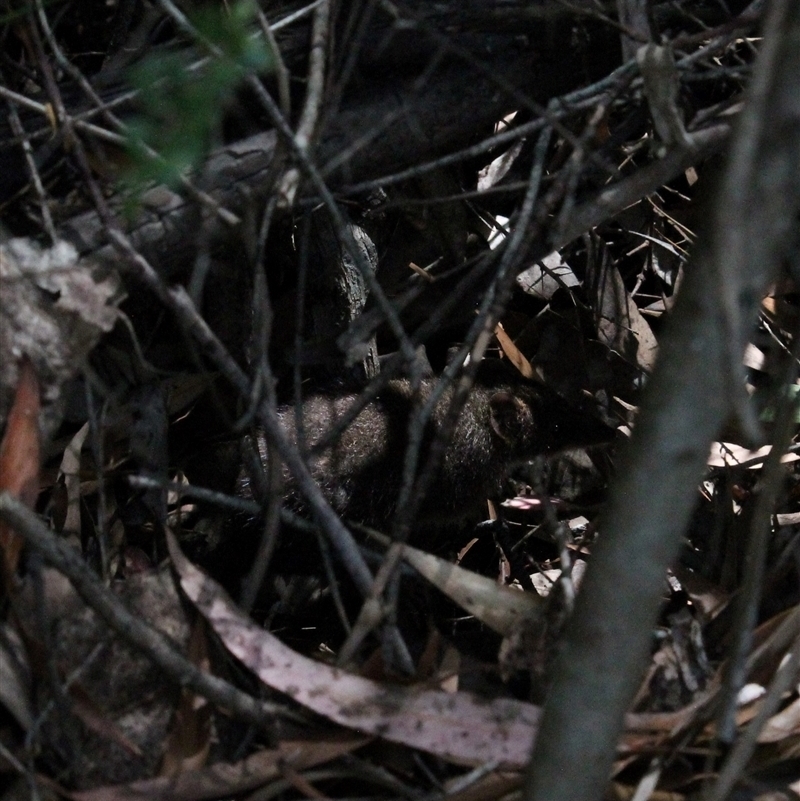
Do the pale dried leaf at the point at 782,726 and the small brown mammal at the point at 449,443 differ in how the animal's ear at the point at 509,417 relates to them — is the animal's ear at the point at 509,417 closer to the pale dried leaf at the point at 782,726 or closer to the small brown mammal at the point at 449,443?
the small brown mammal at the point at 449,443

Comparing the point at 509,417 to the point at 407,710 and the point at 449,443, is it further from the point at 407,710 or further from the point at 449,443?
the point at 407,710

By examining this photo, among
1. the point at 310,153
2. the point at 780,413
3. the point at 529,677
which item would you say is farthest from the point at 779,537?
the point at 310,153

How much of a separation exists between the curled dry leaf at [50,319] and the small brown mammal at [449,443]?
3.72 feet

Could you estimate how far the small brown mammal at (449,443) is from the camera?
113 inches

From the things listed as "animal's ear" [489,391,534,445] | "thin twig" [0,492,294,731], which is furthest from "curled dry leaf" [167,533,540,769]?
"animal's ear" [489,391,534,445]

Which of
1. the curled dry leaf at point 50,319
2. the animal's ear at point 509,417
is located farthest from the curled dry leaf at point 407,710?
the animal's ear at point 509,417

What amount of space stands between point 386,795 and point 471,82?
133cm

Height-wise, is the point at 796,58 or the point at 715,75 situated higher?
the point at 796,58

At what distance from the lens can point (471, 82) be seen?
2.00 meters

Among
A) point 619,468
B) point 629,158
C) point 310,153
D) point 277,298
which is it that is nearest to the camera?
point 619,468

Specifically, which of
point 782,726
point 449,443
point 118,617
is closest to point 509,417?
point 449,443

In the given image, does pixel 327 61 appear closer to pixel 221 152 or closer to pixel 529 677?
pixel 221 152

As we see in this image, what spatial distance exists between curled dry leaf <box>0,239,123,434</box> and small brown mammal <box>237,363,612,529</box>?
1133mm

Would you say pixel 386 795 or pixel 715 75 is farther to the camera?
pixel 715 75
